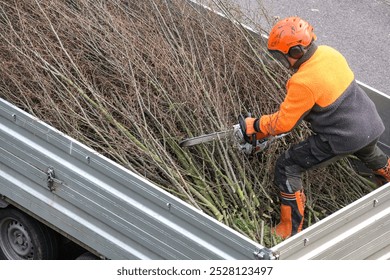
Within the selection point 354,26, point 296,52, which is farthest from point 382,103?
point 354,26

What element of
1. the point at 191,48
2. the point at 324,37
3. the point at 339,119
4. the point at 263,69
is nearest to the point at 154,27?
the point at 191,48

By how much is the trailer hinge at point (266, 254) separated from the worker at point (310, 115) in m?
0.94

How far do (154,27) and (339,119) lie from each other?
5.75 ft

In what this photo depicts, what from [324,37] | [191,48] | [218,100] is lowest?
[218,100]

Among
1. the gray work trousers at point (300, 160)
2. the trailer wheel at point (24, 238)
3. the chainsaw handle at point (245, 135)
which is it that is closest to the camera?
the gray work trousers at point (300, 160)

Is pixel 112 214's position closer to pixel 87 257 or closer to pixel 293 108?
pixel 87 257

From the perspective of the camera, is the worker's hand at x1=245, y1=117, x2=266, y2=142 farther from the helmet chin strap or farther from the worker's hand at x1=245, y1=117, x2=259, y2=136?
the helmet chin strap

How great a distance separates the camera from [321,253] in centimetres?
505

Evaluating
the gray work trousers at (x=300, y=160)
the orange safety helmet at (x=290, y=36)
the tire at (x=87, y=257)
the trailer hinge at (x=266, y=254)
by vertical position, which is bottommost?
the trailer hinge at (x=266, y=254)

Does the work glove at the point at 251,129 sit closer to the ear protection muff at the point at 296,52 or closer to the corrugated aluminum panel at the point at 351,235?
the ear protection muff at the point at 296,52

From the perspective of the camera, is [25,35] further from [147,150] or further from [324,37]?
[324,37]

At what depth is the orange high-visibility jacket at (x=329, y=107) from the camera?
5.49 meters

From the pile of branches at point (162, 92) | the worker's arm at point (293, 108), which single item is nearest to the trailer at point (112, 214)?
the pile of branches at point (162, 92)

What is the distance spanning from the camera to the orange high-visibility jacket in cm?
549
